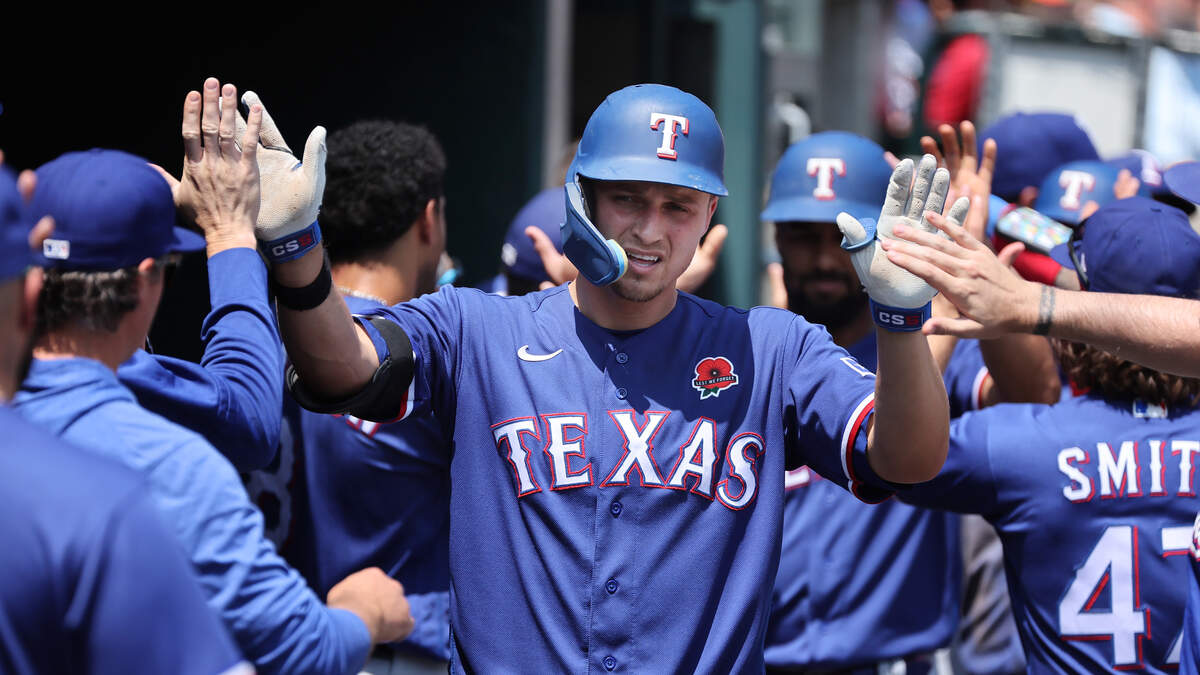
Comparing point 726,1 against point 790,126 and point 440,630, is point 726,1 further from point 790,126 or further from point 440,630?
point 440,630

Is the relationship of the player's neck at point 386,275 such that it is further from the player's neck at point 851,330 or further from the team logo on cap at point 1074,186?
the team logo on cap at point 1074,186

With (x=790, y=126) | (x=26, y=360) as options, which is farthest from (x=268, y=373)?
(x=790, y=126)

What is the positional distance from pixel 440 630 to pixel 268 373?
1.05m

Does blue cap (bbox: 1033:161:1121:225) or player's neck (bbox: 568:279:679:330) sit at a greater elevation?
blue cap (bbox: 1033:161:1121:225)

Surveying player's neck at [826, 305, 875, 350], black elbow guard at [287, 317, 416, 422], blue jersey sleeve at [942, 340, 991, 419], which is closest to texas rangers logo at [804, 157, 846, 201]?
player's neck at [826, 305, 875, 350]

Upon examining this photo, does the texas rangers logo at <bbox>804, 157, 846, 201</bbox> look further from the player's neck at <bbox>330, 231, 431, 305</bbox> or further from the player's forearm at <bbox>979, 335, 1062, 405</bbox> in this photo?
the player's neck at <bbox>330, 231, 431, 305</bbox>

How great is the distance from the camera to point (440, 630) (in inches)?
127

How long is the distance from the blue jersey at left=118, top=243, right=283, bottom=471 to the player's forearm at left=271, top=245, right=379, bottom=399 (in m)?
0.21

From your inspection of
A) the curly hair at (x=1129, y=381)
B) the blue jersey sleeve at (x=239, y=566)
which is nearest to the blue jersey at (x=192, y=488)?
the blue jersey sleeve at (x=239, y=566)

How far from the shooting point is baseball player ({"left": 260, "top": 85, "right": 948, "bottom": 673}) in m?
2.24

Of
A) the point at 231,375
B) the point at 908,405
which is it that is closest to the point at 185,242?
the point at 231,375

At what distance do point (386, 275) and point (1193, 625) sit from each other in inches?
81.0

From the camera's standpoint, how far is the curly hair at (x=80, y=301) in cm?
207

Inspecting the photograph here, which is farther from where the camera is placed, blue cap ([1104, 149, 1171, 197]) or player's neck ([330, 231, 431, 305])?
blue cap ([1104, 149, 1171, 197])
